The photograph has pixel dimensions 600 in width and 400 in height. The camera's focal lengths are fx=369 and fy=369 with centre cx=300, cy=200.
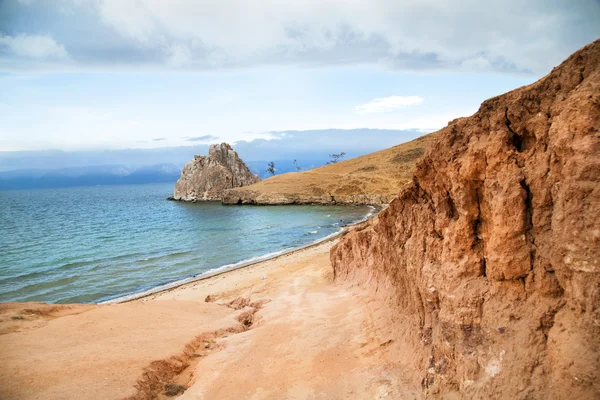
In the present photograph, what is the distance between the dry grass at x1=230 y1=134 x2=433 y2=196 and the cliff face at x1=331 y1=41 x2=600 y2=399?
66.4 meters

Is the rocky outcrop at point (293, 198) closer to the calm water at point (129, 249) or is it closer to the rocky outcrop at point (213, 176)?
the calm water at point (129, 249)

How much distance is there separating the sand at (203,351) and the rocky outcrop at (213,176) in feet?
289

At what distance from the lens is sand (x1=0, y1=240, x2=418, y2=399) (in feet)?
23.9

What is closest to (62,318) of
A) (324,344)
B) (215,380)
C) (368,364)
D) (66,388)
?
(66,388)

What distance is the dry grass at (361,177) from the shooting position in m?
77.6

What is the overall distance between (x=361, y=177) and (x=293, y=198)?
17150 millimetres

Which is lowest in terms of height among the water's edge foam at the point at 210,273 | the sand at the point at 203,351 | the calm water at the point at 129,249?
the water's edge foam at the point at 210,273

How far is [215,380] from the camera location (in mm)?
8086

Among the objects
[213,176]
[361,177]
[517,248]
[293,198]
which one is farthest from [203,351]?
[213,176]

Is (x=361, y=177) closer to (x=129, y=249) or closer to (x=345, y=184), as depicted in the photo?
(x=345, y=184)

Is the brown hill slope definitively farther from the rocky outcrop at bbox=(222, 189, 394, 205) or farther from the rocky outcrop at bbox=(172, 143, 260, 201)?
the rocky outcrop at bbox=(172, 143, 260, 201)

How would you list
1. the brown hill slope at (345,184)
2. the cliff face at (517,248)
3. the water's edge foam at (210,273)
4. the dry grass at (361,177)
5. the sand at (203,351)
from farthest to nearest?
1. the dry grass at (361,177)
2. the brown hill slope at (345,184)
3. the water's edge foam at (210,273)
4. the sand at (203,351)
5. the cliff face at (517,248)

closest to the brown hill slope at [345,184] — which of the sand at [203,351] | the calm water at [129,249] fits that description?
the calm water at [129,249]

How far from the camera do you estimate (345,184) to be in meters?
80.4
